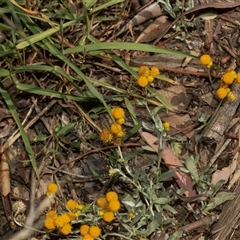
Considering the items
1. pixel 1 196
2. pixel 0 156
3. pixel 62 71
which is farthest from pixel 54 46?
pixel 1 196

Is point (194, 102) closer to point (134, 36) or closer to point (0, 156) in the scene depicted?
point (134, 36)

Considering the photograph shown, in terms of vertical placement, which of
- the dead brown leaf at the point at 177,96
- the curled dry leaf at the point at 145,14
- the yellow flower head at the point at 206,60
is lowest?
the dead brown leaf at the point at 177,96

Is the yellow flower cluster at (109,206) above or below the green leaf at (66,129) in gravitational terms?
below

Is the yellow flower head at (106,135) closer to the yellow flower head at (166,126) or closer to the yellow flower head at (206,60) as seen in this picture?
the yellow flower head at (166,126)

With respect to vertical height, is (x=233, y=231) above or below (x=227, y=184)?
below

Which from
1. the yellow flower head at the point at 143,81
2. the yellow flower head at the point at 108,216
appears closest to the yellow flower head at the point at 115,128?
the yellow flower head at the point at 143,81
